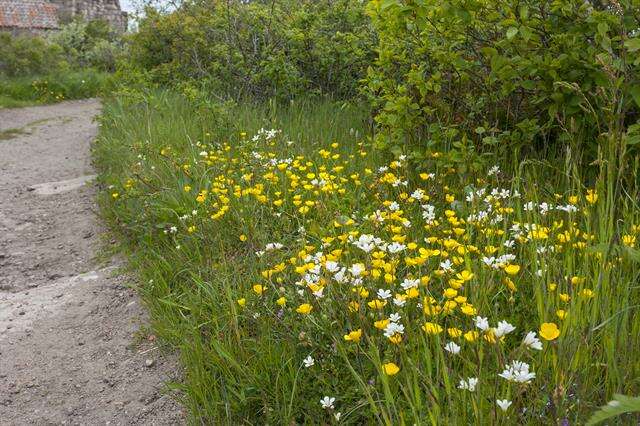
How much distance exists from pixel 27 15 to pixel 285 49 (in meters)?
21.5

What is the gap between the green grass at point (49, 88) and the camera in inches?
546

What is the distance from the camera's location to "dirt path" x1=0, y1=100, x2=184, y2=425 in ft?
9.00

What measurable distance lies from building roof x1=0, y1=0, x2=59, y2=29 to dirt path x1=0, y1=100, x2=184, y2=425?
20.7 meters

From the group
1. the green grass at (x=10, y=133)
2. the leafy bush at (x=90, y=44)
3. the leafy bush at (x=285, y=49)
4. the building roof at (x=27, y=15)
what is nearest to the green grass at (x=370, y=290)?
the leafy bush at (x=285, y=49)

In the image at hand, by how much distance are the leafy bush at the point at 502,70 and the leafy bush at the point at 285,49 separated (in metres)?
1.97

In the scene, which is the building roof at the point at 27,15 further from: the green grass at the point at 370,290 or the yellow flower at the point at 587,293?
the yellow flower at the point at 587,293

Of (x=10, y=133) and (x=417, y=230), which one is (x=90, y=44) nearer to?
(x=10, y=133)

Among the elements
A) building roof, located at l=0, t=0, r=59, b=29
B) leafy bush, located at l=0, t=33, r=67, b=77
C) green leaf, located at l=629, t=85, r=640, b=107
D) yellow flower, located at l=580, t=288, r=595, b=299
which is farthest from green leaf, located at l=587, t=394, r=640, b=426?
building roof, located at l=0, t=0, r=59, b=29

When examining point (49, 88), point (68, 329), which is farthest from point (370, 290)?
point (49, 88)

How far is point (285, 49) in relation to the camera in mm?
7320

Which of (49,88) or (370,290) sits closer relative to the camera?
(370,290)

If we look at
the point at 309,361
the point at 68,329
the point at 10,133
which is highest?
the point at 309,361

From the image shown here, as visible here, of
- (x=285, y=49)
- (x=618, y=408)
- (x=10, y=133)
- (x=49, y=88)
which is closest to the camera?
(x=618, y=408)

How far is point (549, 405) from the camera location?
64.4 inches
